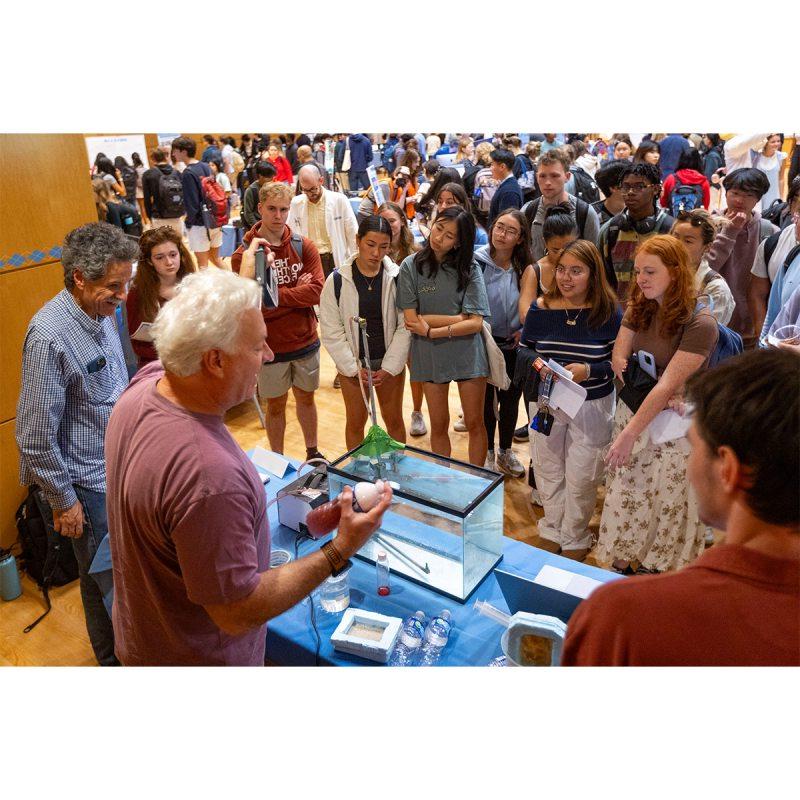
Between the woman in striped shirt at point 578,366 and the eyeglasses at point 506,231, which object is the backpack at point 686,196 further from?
the woman in striped shirt at point 578,366

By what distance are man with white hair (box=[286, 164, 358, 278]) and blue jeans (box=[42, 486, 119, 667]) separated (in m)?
3.30

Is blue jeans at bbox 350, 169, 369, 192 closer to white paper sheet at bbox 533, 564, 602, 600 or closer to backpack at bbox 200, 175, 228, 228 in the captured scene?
backpack at bbox 200, 175, 228, 228

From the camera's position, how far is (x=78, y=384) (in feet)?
7.86

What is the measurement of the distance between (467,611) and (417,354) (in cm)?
179

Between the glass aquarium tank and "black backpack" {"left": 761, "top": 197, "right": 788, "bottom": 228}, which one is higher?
"black backpack" {"left": 761, "top": 197, "right": 788, "bottom": 228}

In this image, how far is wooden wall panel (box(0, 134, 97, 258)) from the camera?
10.3 feet

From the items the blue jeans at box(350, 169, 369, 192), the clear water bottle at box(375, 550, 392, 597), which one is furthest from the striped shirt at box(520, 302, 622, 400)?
the blue jeans at box(350, 169, 369, 192)

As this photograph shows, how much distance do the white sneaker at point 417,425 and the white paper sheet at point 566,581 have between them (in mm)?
2546

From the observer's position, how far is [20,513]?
3.25 metres

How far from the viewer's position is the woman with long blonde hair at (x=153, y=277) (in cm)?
329

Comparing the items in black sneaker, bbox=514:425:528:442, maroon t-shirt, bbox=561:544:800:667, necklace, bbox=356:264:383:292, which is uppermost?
necklace, bbox=356:264:383:292

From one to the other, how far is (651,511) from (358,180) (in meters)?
9.57

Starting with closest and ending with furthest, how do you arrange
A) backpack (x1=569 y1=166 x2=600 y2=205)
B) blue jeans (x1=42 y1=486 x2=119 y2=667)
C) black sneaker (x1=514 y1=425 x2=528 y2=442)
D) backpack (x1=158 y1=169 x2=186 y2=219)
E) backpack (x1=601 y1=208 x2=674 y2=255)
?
1. blue jeans (x1=42 y1=486 x2=119 y2=667)
2. backpack (x1=601 y1=208 x2=674 y2=255)
3. black sneaker (x1=514 y1=425 x2=528 y2=442)
4. backpack (x1=569 y1=166 x2=600 y2=205)
5. backpack (x1=158 y1=169 x2=186 y2=219)
